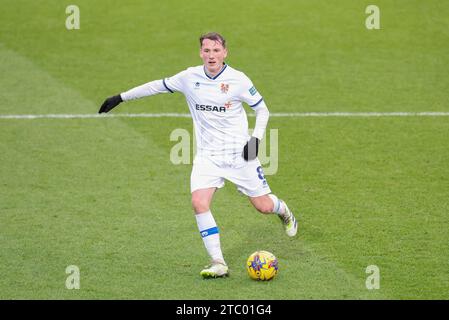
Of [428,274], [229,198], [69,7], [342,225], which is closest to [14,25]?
[69,7]

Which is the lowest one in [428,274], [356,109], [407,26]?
[428,274]

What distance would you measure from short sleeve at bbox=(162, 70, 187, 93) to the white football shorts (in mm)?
691

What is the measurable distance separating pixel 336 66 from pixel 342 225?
22.6 ft

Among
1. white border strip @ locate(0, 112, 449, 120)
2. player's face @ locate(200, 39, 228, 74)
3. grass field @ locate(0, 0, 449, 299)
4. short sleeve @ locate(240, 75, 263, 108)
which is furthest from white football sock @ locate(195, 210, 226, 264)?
white border strip @ locate(0, 112, 449, 120)

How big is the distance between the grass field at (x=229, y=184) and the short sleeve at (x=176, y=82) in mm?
1631

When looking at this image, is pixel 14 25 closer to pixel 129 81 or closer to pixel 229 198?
pixel 129 81

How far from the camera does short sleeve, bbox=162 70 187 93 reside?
879 cm

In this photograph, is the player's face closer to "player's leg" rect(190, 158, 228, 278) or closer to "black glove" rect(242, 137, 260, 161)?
"black glove" rect(242, 137, 260, 161)

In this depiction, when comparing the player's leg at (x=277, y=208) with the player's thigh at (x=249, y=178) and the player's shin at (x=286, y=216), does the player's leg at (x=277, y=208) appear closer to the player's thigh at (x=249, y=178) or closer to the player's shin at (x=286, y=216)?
the player's shin at (x=286, y=216)

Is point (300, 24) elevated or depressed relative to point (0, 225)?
elevated

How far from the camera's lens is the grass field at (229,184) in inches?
341

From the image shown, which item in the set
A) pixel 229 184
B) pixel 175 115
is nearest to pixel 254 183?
pixel 229 184

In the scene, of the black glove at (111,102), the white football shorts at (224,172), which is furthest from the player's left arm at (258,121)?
the black glove at (111,102)

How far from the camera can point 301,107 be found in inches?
570
